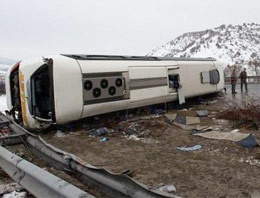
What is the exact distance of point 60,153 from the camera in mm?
4043

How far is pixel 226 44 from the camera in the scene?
348ft

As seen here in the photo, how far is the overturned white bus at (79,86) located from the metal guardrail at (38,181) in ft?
13.4

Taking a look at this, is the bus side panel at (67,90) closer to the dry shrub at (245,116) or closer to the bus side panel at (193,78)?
the dry shrub at (245,116)

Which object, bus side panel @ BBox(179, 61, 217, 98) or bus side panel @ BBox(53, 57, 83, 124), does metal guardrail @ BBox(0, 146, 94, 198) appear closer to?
bus side panel @ BBox(53, 57, 83, 124)

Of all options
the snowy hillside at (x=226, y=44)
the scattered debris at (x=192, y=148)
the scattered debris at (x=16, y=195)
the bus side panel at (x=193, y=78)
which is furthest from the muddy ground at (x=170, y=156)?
the snowy hillside at (x=226, y=44)

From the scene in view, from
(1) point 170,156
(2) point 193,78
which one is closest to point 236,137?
(1) point 170,156

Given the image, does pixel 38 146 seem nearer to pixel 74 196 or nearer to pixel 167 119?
pixel 74 196

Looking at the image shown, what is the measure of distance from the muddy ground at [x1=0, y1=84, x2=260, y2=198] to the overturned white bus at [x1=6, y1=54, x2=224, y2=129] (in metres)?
0.60

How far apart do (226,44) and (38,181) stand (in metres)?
110

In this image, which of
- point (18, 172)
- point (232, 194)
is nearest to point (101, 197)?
point (18, 172)

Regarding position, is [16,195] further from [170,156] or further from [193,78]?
[193,78]

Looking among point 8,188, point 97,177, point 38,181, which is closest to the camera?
point 38,181

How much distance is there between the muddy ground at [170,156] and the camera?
4.09m

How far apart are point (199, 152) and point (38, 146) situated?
268 cm
